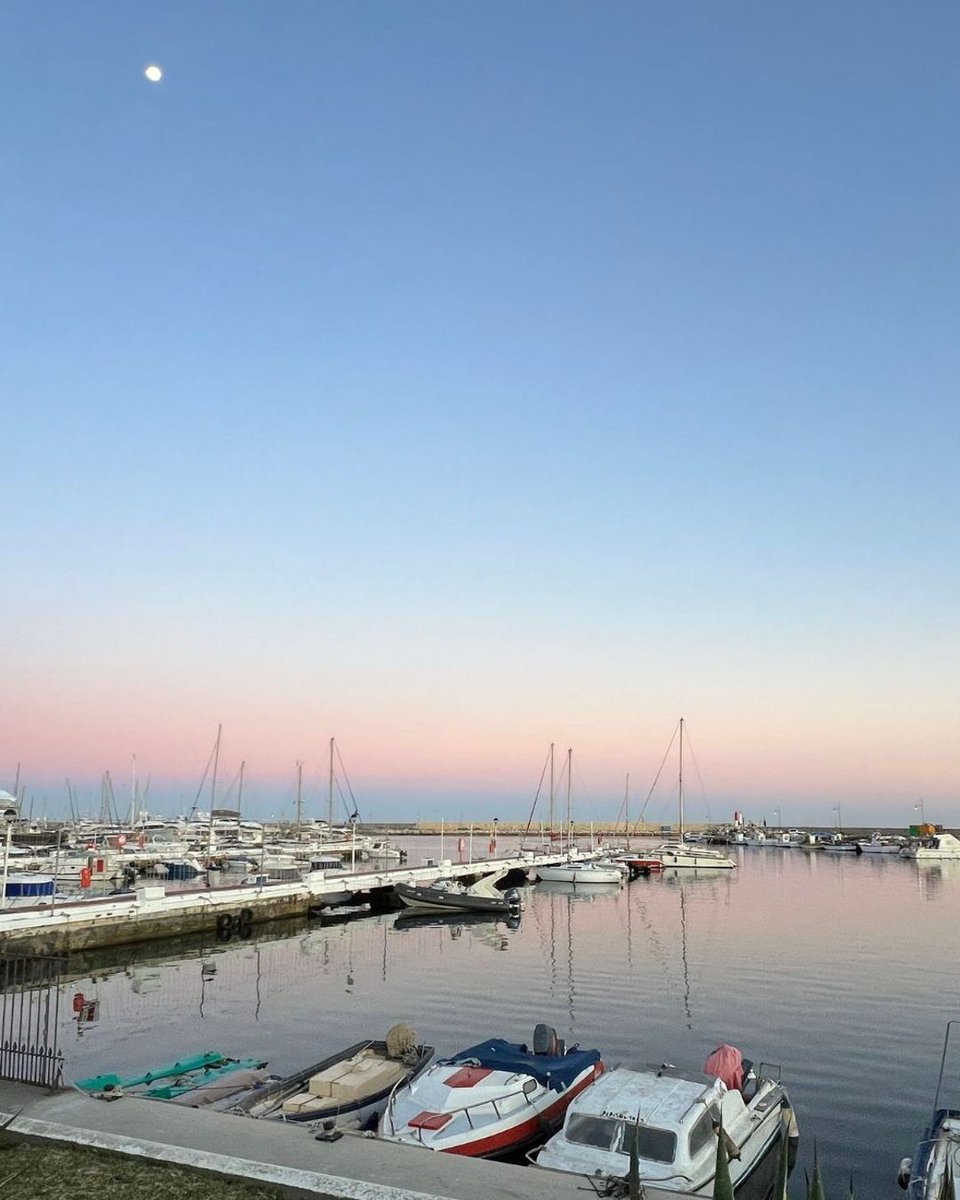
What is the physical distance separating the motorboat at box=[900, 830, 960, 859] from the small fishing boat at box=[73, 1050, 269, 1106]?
5201 inches

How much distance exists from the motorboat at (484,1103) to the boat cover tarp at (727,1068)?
2.79m

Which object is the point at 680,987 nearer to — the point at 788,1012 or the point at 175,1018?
the point at 788,1012

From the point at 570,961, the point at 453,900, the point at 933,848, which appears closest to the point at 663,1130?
the point at 570,961

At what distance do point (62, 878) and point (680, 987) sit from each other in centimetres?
5292

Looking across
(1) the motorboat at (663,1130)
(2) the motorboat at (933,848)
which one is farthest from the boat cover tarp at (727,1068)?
(2) the motorboat at (933,848)

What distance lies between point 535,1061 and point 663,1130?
19.6ft

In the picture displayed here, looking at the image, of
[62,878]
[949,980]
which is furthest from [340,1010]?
[62,878]

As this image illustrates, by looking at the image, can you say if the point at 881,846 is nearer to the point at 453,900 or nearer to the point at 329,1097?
the point at 453,900

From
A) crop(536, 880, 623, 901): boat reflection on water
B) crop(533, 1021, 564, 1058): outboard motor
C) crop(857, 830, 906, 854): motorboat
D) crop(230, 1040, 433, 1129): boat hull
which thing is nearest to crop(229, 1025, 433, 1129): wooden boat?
crop(230, 1040, 433, 1129): boat hull

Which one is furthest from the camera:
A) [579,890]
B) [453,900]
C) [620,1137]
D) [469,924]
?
[579,890]

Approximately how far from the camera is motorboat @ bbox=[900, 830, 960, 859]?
439 ft

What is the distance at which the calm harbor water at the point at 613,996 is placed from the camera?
84.9 feet

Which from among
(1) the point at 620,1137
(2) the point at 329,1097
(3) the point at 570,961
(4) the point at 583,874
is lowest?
(4) the point at 583,874

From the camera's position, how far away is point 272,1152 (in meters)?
12.0
